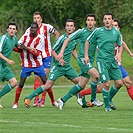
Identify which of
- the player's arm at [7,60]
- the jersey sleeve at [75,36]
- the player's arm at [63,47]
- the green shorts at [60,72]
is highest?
the jersey sleeve at [75,36]

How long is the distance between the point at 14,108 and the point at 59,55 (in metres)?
1.89

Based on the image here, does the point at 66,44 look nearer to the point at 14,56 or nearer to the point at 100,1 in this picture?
the point at 14,56

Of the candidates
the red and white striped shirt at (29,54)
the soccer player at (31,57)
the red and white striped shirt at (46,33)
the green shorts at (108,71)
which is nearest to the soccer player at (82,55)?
the green shorts at (108,71)

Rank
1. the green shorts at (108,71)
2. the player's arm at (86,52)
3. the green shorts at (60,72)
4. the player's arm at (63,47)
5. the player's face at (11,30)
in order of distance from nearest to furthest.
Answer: the green shorts at (108,71) < the player's arm at (86,52) < the player's arm at (63,47) < the player's face at (11,30) < the green shorts at (60,72)

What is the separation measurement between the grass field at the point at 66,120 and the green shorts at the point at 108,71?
2.43 feet

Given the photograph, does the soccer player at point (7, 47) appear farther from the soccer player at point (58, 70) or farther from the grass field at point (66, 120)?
the grass field at point (66, 120)

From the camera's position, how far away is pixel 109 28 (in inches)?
630

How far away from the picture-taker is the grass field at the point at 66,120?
41.0 feet

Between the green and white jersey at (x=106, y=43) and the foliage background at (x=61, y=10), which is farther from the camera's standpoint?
the foliage background at (x=61, y=10)

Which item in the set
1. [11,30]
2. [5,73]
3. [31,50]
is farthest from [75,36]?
[5,73]

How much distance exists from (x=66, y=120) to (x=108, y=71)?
2.42 m

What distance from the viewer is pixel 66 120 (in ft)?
46.4

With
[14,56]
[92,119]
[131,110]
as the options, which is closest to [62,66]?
[131,110]

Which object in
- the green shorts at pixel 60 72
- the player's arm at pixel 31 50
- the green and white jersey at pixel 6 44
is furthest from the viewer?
the player's arm at pixel 31 50
